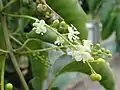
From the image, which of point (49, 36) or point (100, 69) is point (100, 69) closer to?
point (100, 69)

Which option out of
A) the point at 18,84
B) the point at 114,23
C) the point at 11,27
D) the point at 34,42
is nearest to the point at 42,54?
the point at 34,42

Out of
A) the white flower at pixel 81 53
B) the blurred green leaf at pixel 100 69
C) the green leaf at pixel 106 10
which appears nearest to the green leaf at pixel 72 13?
the blurred green leaf at pixel 100 69

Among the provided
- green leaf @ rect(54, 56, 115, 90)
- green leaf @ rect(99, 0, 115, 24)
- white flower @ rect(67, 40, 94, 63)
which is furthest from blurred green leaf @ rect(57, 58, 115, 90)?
green leaf @ rect(99, 0, 115, 24)

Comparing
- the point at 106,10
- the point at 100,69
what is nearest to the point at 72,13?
the point at 100,69

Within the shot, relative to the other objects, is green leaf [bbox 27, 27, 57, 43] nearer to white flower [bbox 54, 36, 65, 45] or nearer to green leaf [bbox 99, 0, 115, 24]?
white flower [bbox 54, 36, 65, 45]

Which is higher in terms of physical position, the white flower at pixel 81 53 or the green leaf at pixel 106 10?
the green leaf at pixel 106 10

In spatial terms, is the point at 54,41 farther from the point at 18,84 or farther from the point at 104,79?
the point at 18,84

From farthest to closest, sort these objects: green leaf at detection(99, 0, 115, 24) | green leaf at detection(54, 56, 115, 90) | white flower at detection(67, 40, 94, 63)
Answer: green leaf at detection(99, 0, 115, 24) → green leaf at detection(54, 56, 115, 90) → white flower at detection(67, 40, 94, 63)

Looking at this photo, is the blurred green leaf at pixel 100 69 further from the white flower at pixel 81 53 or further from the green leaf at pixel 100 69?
the white flower at pixel 81 53
